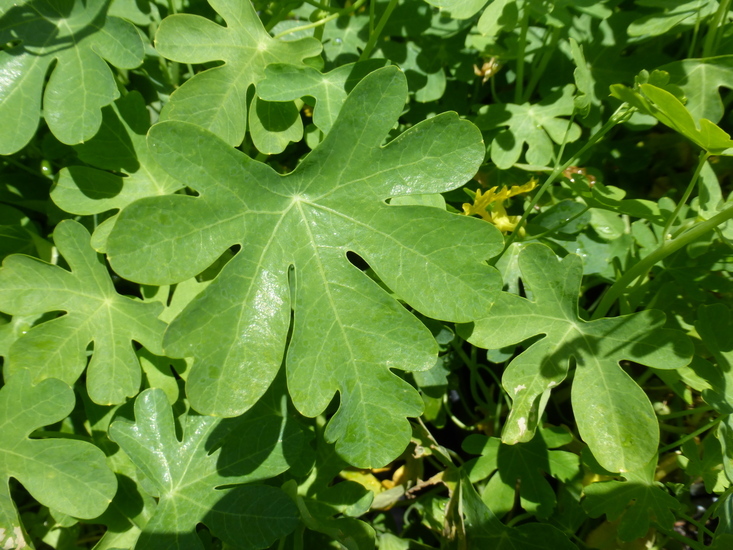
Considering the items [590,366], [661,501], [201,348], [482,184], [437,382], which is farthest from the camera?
[482,184]

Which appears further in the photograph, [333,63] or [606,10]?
[333,63]

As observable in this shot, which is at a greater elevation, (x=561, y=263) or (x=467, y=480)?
(x=561, y=263)

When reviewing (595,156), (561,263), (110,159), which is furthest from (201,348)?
(595,156)

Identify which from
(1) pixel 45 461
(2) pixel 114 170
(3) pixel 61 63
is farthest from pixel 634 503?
(3) pixel 61 63

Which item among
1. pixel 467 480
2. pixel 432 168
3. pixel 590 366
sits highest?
pixel 432 168

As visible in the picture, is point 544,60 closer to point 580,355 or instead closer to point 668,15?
point 668,15

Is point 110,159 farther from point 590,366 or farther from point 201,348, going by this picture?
point 590,366

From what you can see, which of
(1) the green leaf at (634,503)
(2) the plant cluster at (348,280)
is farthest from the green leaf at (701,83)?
(1) the green leaf at (634,503)

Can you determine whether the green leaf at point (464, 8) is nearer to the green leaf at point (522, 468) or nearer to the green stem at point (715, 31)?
the green stem at point (715, 31)
